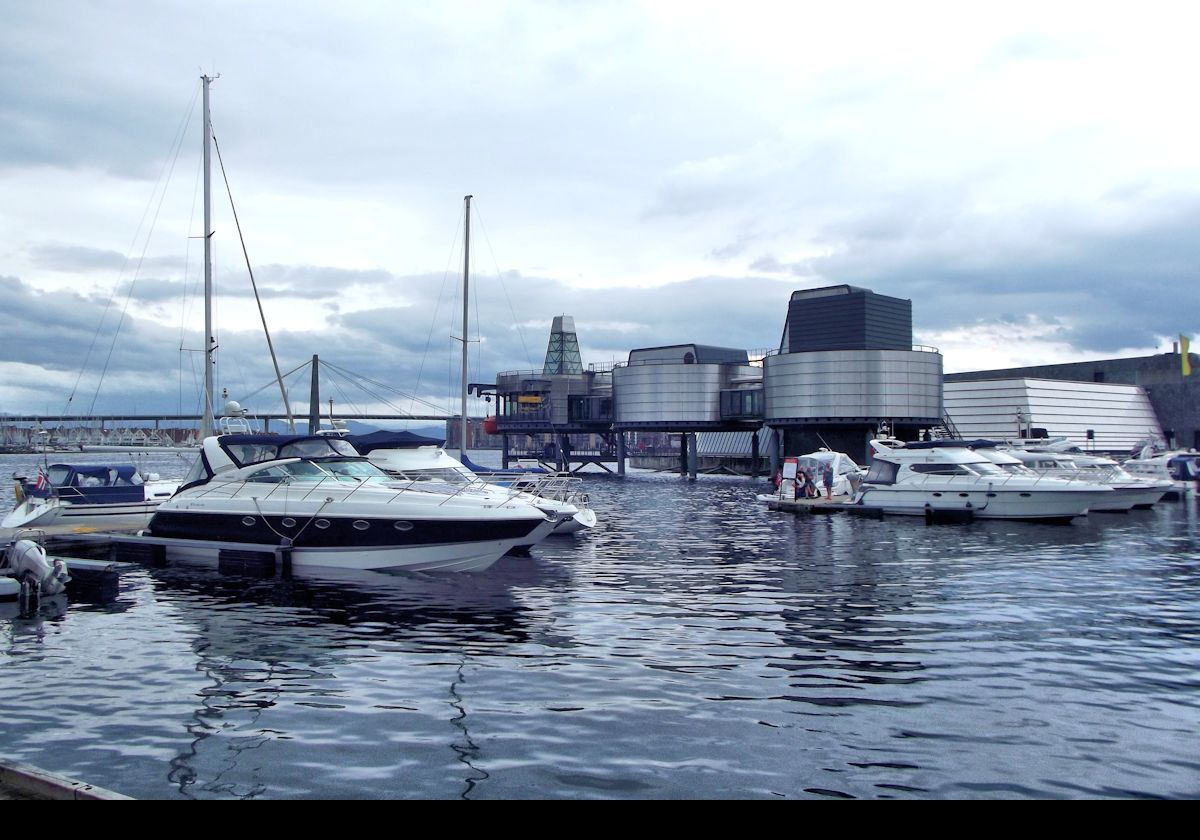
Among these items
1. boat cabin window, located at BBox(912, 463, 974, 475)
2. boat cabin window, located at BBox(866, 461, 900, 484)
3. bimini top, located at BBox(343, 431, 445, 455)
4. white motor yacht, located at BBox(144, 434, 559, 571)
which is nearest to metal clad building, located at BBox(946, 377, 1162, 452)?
boat cabin window, located at BBox(866, 461, 900, 484)

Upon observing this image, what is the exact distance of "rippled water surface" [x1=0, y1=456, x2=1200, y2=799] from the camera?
1099cm

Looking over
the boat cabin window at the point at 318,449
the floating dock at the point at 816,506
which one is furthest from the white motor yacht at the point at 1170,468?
the boat cabin window at the point at 318,449

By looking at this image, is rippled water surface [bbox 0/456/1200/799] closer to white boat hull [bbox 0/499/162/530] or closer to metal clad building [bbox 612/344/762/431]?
white boat hull [bbox 0/499/162/530]

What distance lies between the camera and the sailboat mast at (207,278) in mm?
39434

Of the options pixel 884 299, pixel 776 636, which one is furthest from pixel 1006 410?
pixel 776 636

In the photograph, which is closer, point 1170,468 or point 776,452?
point 1170,468

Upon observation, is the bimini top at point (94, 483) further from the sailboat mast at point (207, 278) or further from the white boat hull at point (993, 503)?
the white boat hull at point (993, 503)

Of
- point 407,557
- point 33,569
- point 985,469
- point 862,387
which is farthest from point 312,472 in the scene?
point 862,387

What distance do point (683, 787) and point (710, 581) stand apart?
646 inches

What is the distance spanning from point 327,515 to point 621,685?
49.3ft

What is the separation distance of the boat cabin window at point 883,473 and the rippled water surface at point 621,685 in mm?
22204

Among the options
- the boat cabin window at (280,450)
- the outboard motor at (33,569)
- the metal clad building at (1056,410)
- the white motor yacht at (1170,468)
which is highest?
the metal clad building at (1056,410)

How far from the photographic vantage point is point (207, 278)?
135 feet

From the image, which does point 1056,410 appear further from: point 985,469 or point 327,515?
point 327,515
